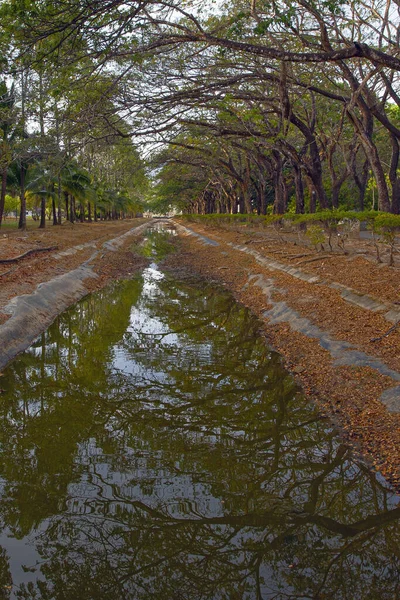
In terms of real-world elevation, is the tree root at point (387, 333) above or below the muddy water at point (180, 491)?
above

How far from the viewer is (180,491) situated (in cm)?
490

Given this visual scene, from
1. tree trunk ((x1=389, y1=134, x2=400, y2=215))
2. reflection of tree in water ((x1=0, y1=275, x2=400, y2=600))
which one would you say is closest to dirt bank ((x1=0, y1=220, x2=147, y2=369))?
reflection of tree in water ((x1=0, y1=275, x2=400, y2=600))

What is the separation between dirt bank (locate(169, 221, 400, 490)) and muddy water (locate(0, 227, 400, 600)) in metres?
0.37

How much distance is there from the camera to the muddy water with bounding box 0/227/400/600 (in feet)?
12.4

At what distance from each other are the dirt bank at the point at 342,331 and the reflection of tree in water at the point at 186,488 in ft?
1.32

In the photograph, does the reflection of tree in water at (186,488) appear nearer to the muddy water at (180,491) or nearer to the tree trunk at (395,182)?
the muddy water at (180,491)

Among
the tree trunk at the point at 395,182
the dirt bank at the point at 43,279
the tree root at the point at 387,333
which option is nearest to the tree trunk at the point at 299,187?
the tree trunk at the point at 395,182

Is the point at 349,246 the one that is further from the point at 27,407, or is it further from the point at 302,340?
the point at 27,407

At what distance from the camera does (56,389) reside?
779cm

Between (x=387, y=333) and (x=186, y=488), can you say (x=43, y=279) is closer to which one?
(x=387, y=333)

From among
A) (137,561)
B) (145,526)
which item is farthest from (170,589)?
(145,526)

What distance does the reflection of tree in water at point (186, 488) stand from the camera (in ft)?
12.4

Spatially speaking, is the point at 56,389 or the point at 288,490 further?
the point at 56,389

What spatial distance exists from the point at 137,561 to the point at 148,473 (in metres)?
1.32
